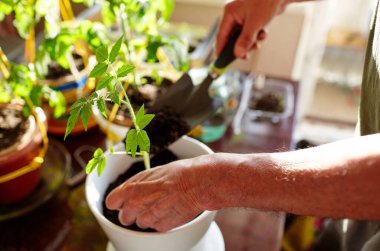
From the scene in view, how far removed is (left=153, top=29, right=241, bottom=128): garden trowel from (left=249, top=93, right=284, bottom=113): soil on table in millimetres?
376

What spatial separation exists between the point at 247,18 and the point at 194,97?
0.22 metres

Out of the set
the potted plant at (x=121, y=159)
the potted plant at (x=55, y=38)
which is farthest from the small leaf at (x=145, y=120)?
the potted plant at (x=55, y=38)

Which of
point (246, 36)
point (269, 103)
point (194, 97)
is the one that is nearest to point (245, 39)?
point (246, 36)

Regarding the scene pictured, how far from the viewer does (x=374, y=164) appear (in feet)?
1.47

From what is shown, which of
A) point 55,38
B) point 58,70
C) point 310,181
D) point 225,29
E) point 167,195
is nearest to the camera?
point 310,181

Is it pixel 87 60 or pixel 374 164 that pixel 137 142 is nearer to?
pixel 374 164

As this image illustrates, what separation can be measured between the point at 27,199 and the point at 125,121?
29cm

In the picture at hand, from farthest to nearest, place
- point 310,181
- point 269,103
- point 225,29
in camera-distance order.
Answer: point 269,103 < point 225,29 < point 310,181

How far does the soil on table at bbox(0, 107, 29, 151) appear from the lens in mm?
828

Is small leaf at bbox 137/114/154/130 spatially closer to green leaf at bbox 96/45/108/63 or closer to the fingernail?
green leaf at bbox 96/45/108/63

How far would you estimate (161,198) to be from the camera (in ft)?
1.94

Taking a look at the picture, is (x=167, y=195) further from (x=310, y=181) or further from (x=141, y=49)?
(x=141, y=49)

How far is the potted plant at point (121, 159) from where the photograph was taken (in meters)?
0.56

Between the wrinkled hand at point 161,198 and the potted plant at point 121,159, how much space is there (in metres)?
0.02
